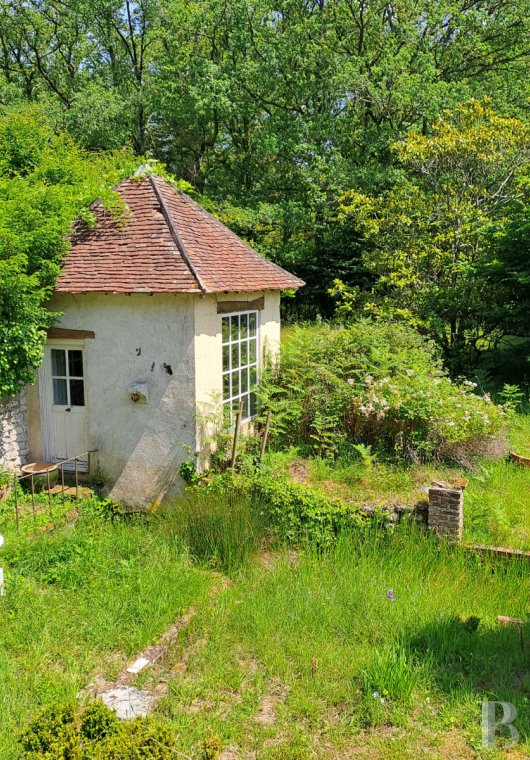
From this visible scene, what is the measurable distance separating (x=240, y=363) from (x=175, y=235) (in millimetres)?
2532

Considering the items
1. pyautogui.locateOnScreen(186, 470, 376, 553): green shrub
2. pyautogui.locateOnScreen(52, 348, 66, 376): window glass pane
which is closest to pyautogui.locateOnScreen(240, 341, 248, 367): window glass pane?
pyautogui.locateOnScreen(186, 470, 376, 553): green shrub

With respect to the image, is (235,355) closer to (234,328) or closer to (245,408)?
(234,328)

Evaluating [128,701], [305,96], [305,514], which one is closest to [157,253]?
[305,514]

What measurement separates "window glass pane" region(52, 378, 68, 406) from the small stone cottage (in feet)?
0.06

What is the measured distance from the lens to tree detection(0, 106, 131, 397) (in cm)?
841

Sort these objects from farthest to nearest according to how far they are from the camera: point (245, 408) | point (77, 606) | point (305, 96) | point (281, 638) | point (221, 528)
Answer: point (305, 96), point (245, 408), point (221, 528), point (77, 606), point (281, 638)

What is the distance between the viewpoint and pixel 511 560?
6.80 metres

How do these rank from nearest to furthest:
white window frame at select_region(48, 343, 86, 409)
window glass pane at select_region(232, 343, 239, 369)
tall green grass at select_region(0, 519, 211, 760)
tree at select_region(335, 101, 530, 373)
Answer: tall green grass at select_region(0, 519, 211, 760)
white window frame at select_region(48, 343, 86, 409)
window glass pane at select_region(232, 343, 239, 369)
tree at select_region(335, 101, 530, 373)

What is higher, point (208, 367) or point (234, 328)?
point (234, 328)

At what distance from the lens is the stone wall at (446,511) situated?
280 inches

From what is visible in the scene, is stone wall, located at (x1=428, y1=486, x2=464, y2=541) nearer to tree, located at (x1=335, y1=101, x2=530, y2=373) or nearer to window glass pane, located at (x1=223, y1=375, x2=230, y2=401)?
window glass pane, located at (x1=223, y1=375, x2=230, y2=401)

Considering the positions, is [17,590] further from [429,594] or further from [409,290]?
[409,290]

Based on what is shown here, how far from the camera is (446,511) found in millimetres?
7176

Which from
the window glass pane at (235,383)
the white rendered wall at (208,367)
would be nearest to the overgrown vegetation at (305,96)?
the window glass pane at (235,383)
